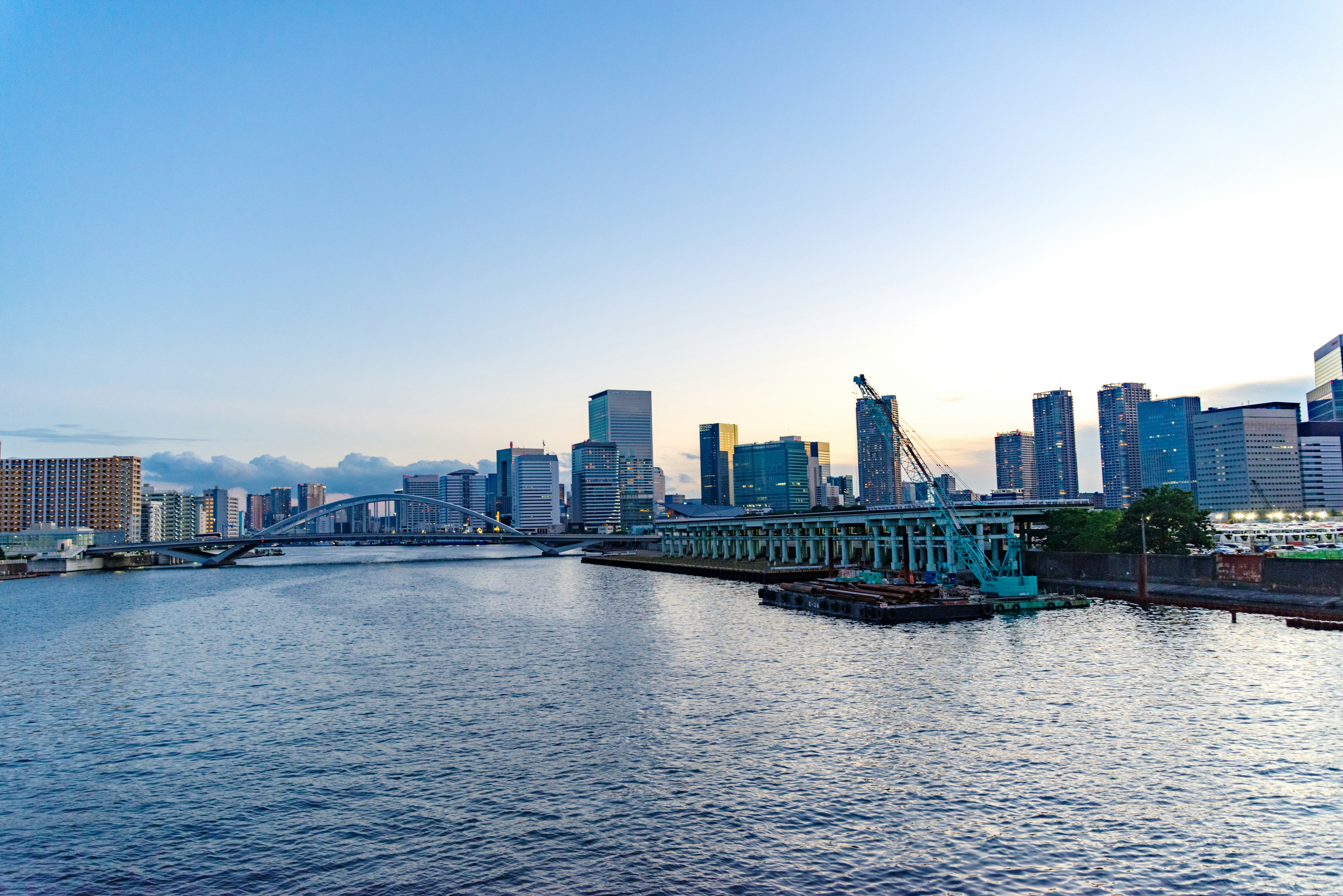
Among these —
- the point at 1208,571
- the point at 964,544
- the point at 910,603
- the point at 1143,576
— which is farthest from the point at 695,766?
the point at 964,544

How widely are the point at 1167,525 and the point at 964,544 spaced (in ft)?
72.7

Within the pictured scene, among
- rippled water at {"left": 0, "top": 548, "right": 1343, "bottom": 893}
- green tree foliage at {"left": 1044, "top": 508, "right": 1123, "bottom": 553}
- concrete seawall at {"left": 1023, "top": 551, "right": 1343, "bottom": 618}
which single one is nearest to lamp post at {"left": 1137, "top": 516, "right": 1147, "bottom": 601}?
concrete seawall at {"left": 1023, "top": 551, "right": 1343, "bottom": 618}

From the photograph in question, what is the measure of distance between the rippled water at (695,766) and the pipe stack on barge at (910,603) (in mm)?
10446

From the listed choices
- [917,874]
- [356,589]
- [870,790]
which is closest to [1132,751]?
[870,790]

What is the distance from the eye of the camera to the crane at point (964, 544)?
86625mm

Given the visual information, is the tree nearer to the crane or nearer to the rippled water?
Result: the crane

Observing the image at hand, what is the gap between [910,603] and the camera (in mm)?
79625

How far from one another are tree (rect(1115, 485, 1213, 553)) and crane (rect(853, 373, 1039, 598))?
41.6 ft

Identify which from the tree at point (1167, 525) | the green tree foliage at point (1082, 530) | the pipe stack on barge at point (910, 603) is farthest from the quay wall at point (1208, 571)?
the pipe stack on barge at point (910, 603)

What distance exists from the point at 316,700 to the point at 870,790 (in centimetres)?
3206

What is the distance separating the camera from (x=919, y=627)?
2825 inches

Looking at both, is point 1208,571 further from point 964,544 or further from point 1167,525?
point 964,544

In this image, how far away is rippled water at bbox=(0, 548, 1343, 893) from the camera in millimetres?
23656

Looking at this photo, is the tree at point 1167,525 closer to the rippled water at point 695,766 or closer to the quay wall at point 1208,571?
the quay wall at point 1208,571
